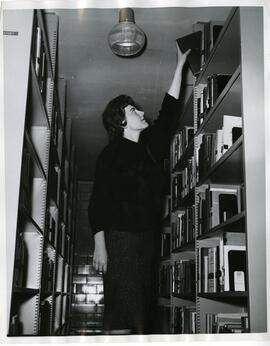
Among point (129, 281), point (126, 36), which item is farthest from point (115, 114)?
point (129, 281)

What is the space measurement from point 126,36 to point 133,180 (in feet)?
1.77

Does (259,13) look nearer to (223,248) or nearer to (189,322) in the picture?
(223,248)

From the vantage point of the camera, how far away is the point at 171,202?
163 centimetres

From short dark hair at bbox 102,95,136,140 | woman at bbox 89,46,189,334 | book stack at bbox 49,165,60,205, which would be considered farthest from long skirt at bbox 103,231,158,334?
short dark hair at bbox 102,95,136,140

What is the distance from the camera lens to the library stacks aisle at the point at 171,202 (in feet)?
4.66

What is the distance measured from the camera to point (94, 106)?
1.59 m

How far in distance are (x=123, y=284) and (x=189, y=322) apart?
10.1 inches

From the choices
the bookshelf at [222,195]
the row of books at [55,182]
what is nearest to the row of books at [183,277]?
the bookshelf at [222,195]

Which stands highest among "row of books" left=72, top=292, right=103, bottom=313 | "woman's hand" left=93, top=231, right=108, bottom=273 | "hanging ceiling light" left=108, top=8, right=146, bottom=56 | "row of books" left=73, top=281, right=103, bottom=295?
"hanging ceiling light" left=108, top=8, right=146, bottom=56

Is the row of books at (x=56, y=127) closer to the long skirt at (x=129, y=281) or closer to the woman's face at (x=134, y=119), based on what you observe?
the woman's face at (x=134, y=119)

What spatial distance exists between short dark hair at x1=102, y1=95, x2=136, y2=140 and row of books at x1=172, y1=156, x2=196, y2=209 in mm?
286

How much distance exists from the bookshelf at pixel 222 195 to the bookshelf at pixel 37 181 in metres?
0.40

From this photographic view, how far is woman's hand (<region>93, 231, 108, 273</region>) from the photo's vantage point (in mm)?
1454

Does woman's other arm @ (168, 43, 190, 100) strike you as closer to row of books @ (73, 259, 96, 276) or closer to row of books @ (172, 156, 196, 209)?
row of books @ (172, 156, 196, 209)
